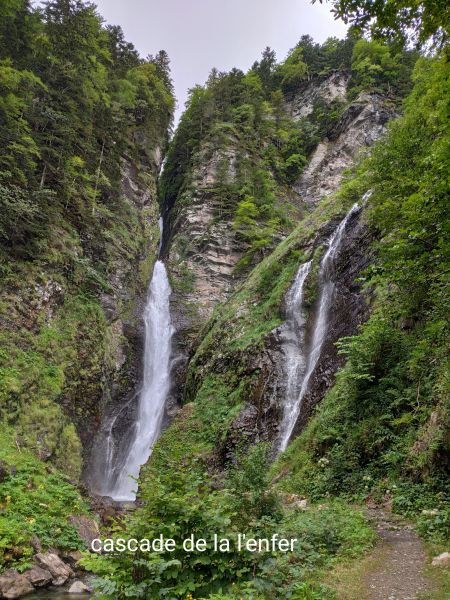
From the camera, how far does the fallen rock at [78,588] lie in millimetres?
7677

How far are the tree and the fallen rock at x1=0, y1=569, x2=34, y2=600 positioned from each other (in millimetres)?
10418

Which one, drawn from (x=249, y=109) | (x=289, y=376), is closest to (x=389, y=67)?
(x=249, y=109)

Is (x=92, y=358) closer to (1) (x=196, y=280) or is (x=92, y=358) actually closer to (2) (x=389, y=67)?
(1) (x=196, y=280)

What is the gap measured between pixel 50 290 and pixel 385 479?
14.5m

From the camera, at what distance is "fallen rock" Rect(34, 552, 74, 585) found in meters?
8.05

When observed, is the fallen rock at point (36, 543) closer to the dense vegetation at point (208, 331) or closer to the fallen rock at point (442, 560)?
the dense vegetation at point (208, 331)

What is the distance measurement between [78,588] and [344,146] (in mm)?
37715

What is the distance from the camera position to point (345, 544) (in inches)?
224

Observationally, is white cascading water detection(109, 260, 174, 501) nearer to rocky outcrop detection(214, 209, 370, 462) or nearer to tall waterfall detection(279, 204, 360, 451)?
rocky outcrop detection(214, 209, 370, 462)

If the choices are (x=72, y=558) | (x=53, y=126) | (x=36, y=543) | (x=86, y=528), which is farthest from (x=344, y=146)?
(x=36, y=543)

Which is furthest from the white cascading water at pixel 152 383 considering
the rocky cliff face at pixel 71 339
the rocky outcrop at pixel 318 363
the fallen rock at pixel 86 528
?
the fallen rock at pixel 86 528

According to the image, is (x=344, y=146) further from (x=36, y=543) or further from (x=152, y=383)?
(x=36, y=543)

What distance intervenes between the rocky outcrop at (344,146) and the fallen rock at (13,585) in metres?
33.5

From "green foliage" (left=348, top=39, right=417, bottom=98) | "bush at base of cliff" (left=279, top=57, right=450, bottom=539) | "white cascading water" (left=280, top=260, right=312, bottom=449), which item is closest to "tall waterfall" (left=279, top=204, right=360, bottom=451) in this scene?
"white cascading water" (left=280, top=260, right=312, bottom=449)
